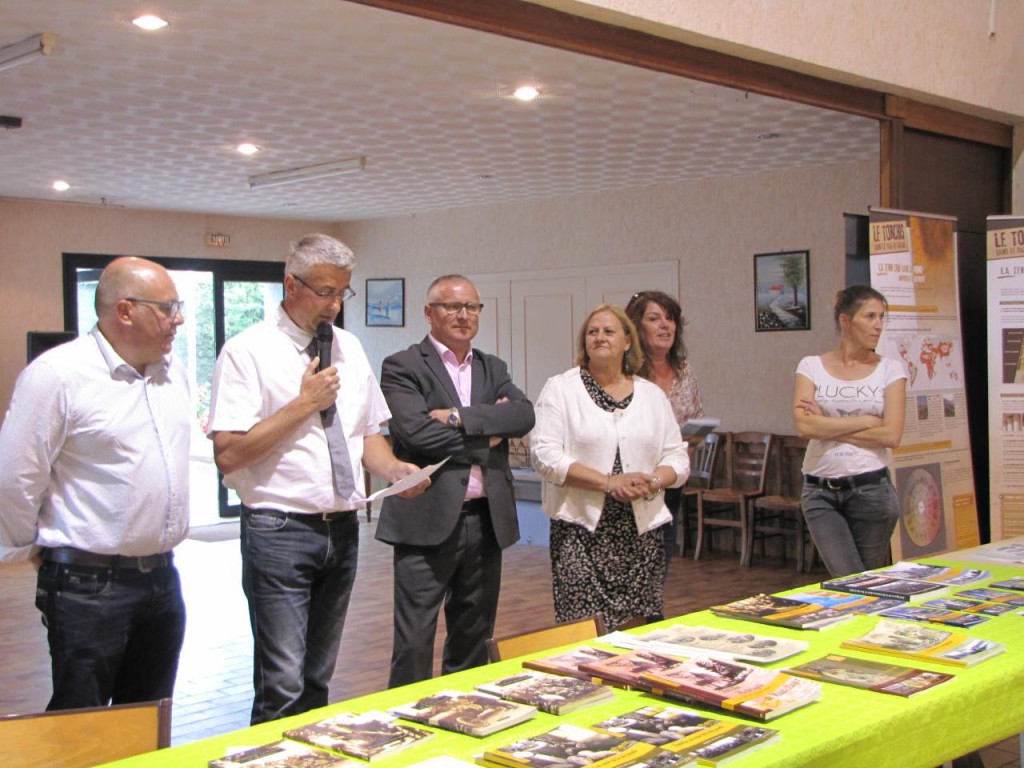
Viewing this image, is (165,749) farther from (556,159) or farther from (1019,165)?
(556,159)

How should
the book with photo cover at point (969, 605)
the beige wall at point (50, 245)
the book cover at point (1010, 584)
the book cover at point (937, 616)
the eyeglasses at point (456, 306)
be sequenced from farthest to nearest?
the beige wall at point (50, 245) → the eyeglasses at point (456, 306) → the book cover at point (1010, 584) → the book with photo cover at point (969, 605) → the book cover at point (937, 616)

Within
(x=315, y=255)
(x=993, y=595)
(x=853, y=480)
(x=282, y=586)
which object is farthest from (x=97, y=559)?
(x=853, y=480)

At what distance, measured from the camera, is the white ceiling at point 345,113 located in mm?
5031

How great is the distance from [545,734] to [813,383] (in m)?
2.78

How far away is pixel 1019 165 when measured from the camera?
6316 mm

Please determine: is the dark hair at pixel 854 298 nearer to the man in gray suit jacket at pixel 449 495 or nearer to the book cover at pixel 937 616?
the man in gray suit jacket at pixel 449 495

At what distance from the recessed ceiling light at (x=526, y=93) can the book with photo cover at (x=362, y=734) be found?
4635 mm

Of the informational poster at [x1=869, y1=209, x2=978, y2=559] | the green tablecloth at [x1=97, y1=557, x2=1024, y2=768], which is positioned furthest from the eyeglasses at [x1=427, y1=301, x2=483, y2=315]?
the informational poster at [x1=869, y1=209, x2=978, y2=559]

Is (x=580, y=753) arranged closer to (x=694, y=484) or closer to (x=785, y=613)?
(x=785, y=613)

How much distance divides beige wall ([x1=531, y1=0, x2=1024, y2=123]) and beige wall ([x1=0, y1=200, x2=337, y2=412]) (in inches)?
302

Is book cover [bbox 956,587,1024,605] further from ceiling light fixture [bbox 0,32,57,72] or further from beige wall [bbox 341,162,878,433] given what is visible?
beige wall [bbox 341,162,878,433]

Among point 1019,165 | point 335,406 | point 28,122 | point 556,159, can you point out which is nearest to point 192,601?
point 28,122

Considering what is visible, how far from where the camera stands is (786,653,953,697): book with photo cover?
84.4 inches

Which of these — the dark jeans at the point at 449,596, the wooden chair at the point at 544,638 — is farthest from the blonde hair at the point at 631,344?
the wooden chair at the point at 544,638
